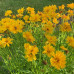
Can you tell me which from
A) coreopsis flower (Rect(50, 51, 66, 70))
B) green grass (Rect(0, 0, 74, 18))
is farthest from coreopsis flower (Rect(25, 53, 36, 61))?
green grass (Rect(0, 0, 74, 18))

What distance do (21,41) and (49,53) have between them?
0.83 meters

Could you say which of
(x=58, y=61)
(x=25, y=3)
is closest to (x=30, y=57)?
(x=58, y=61)

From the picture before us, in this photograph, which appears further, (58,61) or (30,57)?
(30,57)

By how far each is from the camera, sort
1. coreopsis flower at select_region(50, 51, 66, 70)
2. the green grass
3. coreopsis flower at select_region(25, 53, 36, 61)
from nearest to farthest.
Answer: coreopsis flower at select_region(50, 51, 66, 70)
coreopsis flower at select_region(25, 53, 36, 61)
the green grass

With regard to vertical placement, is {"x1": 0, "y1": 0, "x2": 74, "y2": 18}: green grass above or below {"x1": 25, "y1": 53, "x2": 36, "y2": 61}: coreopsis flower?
above

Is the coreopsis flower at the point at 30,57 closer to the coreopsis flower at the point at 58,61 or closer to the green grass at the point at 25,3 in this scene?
the coreopsis flower at the point at 58,61

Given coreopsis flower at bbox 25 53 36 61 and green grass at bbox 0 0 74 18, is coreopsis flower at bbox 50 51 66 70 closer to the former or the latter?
coreopsis flower at bbox 25 53 36 61

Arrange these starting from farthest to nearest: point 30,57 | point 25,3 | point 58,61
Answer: point 25,3, point 30,57, point 58,61

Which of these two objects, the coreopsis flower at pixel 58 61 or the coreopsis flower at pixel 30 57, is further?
the coreopsis flower at pixel 30 57

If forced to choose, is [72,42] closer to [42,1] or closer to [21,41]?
[21,41]

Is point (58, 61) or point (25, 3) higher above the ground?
point (25, 3)

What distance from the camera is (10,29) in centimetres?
161

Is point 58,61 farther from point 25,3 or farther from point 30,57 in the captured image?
point 25,3

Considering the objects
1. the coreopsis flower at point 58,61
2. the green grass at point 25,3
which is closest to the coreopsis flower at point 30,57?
the coreopsis flower at point 58,61
